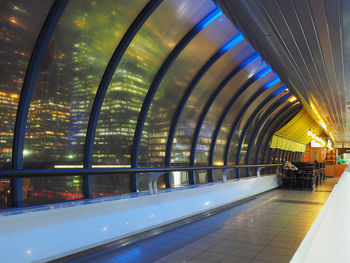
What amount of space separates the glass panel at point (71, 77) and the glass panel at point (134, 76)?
2.11 feet

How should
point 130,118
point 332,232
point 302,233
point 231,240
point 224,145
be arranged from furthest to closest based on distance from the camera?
1. point 224,145
2. point 130,118
3. point 302,233
4. point 231,240
5. point 332,232

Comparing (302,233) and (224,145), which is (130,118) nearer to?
(302,233)

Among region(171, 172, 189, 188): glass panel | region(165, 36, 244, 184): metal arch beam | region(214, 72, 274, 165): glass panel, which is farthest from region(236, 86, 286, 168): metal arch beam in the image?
region(165, 36, 244, 184): metal arch beam

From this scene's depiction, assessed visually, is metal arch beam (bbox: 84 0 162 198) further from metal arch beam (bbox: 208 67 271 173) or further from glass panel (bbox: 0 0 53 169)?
metal arch beam (bbox: 208 67 271 173)

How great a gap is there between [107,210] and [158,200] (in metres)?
1.26

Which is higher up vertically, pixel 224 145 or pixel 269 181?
pixel 224 145

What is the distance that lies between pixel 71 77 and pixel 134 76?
1853 millimetres

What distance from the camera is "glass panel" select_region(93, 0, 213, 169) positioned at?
6222 millimetres

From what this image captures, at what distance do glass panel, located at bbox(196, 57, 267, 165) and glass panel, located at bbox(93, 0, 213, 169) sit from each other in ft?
12.3

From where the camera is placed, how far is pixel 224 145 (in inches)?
514

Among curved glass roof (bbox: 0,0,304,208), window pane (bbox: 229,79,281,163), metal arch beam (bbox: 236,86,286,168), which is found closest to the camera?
curved glass roof (bbox: 0,0,304,208)

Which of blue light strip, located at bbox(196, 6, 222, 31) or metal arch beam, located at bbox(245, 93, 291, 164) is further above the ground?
blue light strip, located at bbox(196, 6, 222, 31)

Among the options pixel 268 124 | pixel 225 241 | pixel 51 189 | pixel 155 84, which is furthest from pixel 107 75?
pixel 268 124

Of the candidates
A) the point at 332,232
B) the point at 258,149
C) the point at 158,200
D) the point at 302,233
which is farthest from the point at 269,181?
the point at 332,232
